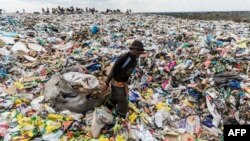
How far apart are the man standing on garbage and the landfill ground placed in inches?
7.4

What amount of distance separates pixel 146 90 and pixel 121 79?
172 centimetres

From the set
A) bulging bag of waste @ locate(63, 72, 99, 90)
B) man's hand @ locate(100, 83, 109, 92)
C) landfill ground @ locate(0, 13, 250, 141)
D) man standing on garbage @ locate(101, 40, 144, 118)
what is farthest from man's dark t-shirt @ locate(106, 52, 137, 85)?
landfill ground @ locate(0, 13, 250, 141)

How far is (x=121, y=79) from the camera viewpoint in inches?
202

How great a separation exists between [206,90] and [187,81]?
23.8 inches

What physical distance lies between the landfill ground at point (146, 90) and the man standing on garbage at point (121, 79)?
19cm

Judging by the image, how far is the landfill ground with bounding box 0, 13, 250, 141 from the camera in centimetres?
516

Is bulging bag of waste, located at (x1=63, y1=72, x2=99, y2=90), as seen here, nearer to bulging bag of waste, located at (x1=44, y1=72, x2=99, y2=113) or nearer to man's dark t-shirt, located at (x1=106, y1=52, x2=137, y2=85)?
bulging bag of waste, located at (x1=44, y1=72, x2=99, y2=113)

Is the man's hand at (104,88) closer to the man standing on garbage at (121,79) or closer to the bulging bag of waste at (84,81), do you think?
the man standing on garbage at (121,79)

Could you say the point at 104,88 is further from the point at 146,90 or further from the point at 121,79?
the point at 146,90

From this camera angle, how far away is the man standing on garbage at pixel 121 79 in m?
4.93

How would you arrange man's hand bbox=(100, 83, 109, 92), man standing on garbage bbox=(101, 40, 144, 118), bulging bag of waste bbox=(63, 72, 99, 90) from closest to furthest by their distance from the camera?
man standing on garbage bbox=(101, 40, 144, 118) → man's hand bbox=(100, 83, 109, 92) → bulging bag of waste bbox=(63, 72, 99, 90)

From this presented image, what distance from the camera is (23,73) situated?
24.7 feet

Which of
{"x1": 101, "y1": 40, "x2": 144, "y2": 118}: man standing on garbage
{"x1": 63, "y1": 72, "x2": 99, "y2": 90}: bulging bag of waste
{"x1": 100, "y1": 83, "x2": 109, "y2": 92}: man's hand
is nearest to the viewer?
{"x1": 101, "y1": 40, "x2": 144, "y2": 118}: man standing on garbage

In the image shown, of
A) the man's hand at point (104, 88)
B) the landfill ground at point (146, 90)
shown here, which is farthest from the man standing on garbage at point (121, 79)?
the landfill ground at point (146, 90)
